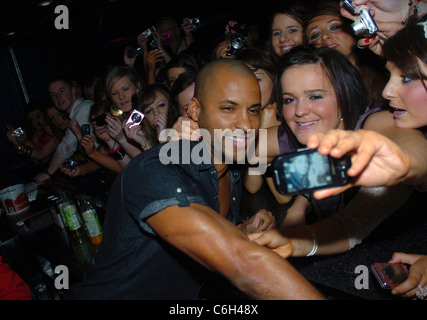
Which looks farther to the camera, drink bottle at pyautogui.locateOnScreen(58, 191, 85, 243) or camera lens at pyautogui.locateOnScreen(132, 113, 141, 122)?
camera lens at pyautogui.locateOnScreen(132, 113, 141, 122)

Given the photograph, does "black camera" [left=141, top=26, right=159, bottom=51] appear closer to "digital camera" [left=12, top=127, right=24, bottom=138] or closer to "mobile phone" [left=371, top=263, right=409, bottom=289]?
"digital camera" [left=12, top=127, right=24, bottom=138]

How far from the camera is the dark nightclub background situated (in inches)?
193

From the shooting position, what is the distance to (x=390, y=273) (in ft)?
4.08

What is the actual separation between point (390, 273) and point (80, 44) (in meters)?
6.21

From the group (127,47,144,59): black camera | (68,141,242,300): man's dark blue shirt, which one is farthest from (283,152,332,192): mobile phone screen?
(127,47,144,59): black camera

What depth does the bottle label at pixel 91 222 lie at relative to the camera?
2035 millimetres

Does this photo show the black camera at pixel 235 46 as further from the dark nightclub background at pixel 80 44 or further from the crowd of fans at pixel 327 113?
the dark nightclub background at pixel 80 44

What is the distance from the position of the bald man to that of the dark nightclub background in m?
2.99

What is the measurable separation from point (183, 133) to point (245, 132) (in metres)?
0.41

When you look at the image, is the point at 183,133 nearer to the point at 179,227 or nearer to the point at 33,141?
the point at 179,227

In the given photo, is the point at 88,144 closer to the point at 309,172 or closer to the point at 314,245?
the point at 314,245

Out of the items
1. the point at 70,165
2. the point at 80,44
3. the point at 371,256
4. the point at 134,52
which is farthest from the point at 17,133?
the point at 371,256

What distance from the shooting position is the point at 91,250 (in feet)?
6.86

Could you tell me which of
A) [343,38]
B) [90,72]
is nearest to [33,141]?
[90,72]
